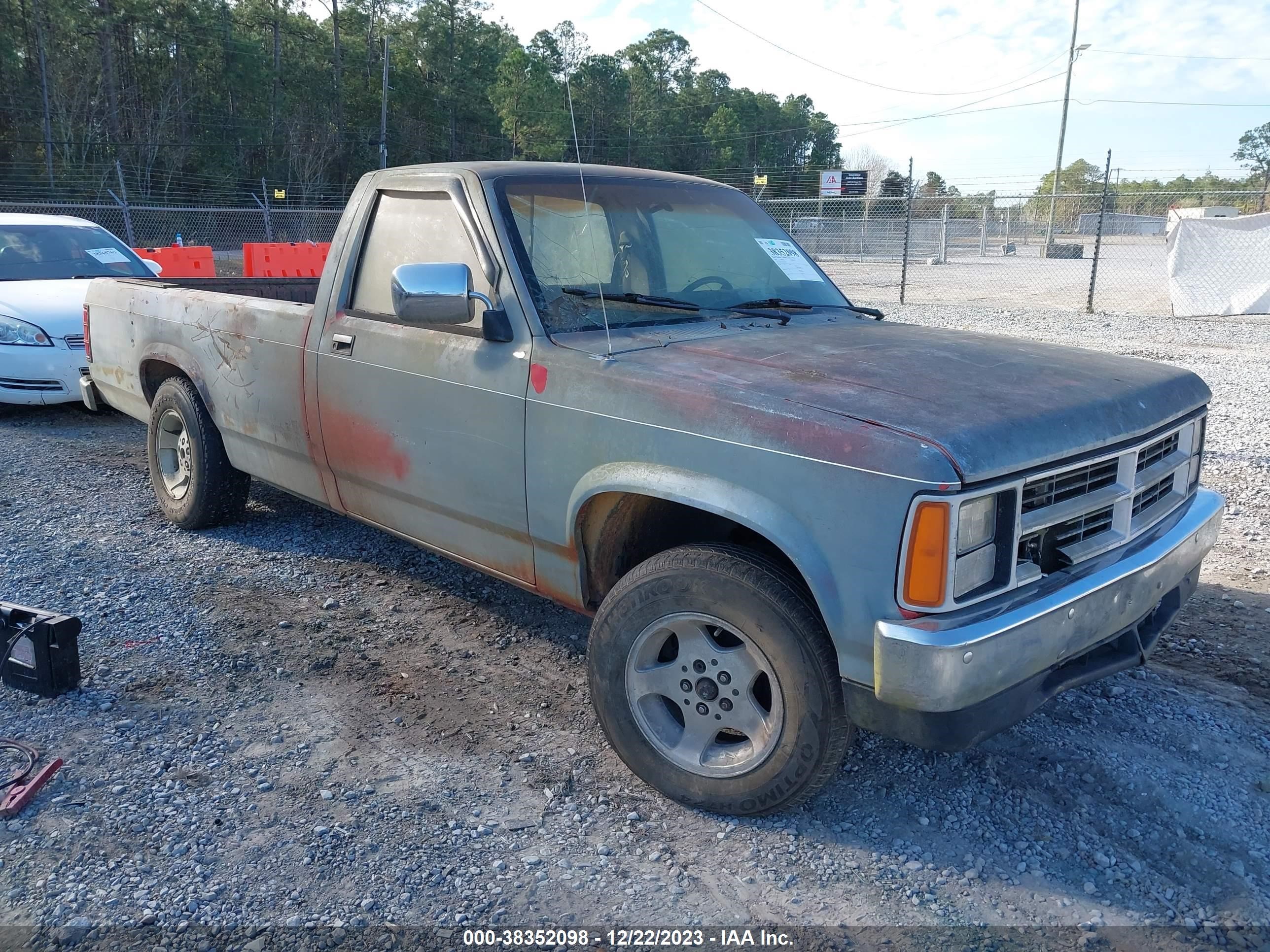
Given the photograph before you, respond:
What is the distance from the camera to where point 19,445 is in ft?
23.8

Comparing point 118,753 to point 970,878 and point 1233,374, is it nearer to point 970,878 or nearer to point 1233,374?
point 970,878

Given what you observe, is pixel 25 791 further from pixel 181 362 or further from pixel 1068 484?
pixel 1068 484

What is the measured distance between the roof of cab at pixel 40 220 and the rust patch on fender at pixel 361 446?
22.3 ft

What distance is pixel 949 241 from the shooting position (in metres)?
36.0

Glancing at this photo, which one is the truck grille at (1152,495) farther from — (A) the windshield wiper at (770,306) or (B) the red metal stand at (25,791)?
Result: (B) the red metal stand at (25,791)

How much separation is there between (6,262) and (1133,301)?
17.7 meters

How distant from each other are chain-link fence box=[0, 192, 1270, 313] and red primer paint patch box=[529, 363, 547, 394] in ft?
44.8

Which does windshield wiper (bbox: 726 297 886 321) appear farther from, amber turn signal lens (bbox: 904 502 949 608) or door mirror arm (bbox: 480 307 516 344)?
amber turn signal lens (bbox: 904 502 949 608)

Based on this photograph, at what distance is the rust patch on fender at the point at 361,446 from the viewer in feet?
12.4

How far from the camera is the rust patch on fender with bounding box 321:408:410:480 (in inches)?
Result: 149

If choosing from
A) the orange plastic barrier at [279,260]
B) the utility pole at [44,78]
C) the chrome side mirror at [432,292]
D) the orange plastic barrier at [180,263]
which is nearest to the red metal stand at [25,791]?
the chrome side mirror at [432,292]

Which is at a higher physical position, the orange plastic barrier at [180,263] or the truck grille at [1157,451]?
the orange plastic barrier at [180,263]

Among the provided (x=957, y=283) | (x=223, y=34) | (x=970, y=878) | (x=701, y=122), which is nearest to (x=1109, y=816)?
(x=970, y=878)

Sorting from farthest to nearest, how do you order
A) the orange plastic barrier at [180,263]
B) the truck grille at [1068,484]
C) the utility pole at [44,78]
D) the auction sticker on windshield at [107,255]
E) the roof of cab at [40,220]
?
the utility pole at [44,78] < the orange plastic barrier at [180,263] < the auction sticker on windshield at [107,255] < the roof of cab at [40,220] < the truck grille at [1068,484]
